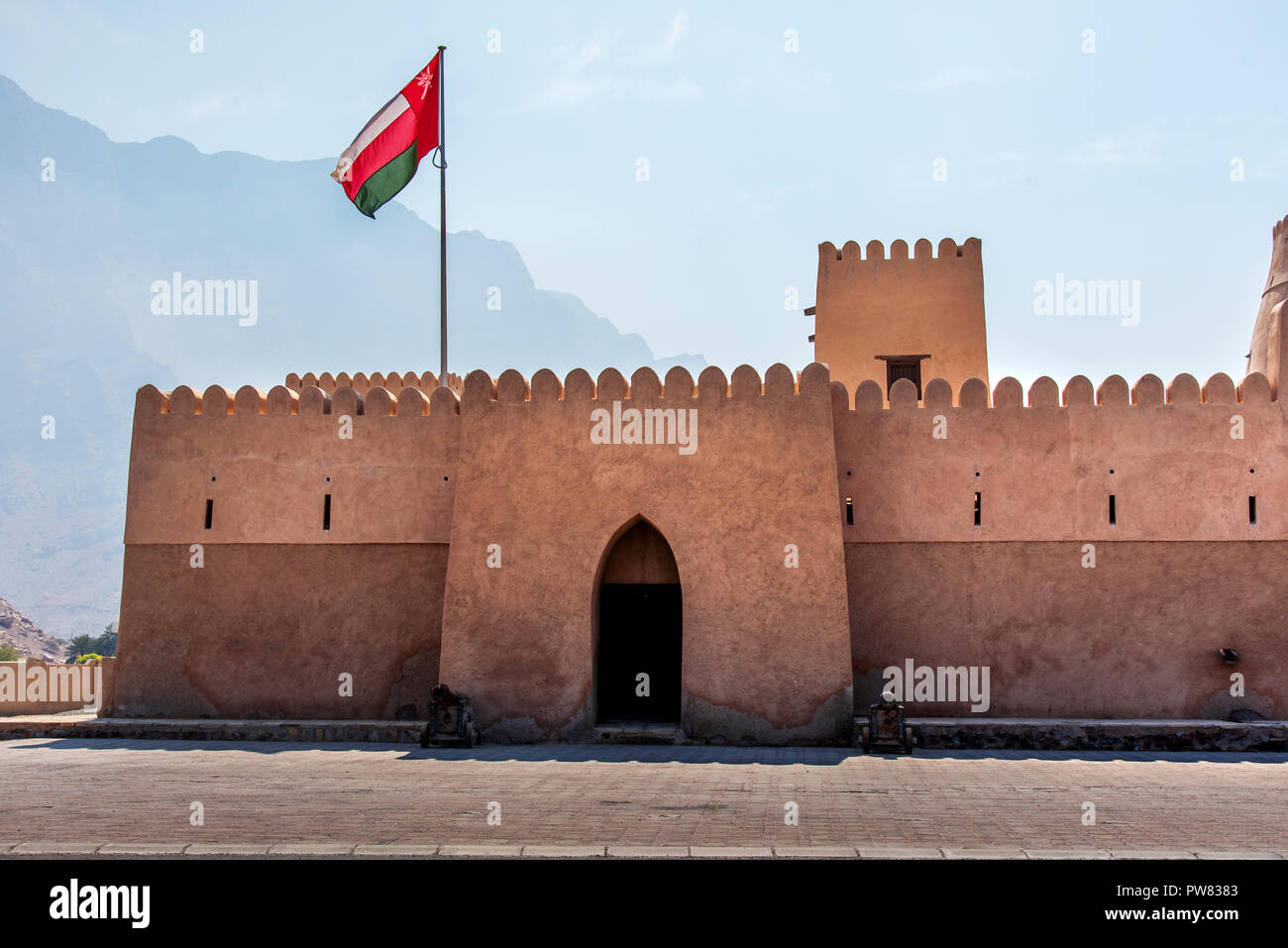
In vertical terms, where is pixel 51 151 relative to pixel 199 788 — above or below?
above

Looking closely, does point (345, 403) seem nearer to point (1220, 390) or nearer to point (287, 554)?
point (287, 554)

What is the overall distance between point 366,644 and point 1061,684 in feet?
29.0

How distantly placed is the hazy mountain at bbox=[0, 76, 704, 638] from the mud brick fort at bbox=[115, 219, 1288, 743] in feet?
416

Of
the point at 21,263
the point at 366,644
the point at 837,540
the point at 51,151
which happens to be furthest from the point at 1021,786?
the point at 51,151

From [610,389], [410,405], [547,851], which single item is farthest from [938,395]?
[547,851]

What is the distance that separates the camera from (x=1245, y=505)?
1375 cm

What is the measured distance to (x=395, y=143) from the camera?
17.8m

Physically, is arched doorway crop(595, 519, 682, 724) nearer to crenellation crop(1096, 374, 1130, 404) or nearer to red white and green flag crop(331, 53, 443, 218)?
crenellation crop(1096, 374, 1130, 404)

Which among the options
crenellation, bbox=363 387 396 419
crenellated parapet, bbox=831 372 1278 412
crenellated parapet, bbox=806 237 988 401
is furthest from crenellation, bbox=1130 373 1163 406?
crenellation, bbox=363 387 396 419

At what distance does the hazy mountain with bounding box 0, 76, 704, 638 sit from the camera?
465 ft

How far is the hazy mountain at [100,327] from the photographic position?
5581 inches

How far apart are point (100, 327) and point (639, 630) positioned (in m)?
178

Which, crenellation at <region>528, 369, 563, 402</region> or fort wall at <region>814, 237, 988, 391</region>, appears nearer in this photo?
crenellation at <region>528, 369, 563, 402</region>
